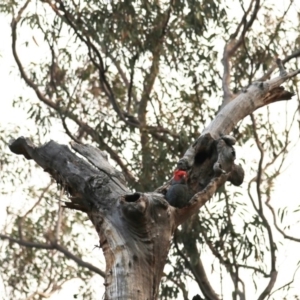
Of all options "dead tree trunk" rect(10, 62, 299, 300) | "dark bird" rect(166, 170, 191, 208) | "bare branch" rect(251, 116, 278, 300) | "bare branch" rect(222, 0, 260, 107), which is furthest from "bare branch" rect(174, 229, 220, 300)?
"dark bird" rect(166, 170, 191, 208)

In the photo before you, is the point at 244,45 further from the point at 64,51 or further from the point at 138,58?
the point at 64,51

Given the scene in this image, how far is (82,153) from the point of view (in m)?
4.20

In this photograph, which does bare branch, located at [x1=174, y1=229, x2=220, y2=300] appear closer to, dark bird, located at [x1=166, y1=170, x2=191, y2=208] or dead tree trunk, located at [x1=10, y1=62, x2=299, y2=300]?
dead tree trunk, located at [x1=10, y1=62, x2=299, y2=300]

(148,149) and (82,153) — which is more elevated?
(148,149)

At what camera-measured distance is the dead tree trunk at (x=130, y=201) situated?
3445mm

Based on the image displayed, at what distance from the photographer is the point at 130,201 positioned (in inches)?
138

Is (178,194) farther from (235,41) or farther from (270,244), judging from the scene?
(235,41)

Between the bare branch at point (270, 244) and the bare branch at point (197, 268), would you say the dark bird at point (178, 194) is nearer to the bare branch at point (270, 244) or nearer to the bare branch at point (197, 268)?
the bare branch at point (270, 244)

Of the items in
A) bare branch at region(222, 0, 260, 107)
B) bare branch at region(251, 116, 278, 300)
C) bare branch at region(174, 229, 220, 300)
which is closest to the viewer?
bare branch at region(222, 0, 260, 107)

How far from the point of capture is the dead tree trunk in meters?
3.45

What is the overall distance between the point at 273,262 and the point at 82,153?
4.47 meters

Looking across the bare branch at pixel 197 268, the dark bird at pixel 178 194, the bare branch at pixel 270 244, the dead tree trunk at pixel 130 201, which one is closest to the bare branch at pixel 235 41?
the bare branch at pixel 270 244

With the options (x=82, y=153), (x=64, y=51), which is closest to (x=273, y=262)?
(x=64, y=51)

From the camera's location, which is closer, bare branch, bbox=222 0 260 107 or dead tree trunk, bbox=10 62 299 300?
dead tree trunk, bbox=10 62 299 300
